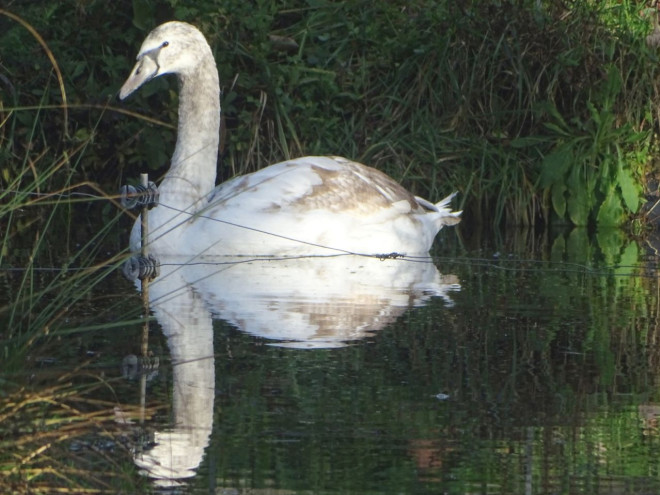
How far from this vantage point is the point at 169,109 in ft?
34.8

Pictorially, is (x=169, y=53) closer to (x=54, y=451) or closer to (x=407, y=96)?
(x=407, y=96)

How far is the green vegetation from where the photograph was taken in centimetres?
1073

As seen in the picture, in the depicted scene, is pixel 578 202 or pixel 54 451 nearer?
pixel 54 451

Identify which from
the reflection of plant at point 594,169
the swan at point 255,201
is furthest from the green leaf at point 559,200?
the swan at point 255,201

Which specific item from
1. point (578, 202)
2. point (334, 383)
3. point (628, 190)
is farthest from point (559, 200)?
point (334, 383)

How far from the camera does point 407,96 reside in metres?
11.2

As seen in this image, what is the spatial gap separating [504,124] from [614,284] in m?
3.99

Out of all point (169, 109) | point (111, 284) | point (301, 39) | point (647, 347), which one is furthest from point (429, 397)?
point (301, 39)

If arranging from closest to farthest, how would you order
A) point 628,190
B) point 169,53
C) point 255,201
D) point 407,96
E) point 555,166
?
point 255,201 → point 169,53 → point 555,166 → point 628,190 → point 407,96

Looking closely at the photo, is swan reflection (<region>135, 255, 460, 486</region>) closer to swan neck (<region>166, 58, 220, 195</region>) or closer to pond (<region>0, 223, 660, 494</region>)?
pond (<region>0, 223, 660, 494</region>)

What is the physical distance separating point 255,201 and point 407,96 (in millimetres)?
3588

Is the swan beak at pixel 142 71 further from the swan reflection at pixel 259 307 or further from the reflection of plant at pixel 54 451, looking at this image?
the reflection of plant at pixel 54 451

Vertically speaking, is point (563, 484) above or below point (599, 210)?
below

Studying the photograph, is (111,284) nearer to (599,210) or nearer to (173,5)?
(173,5)
